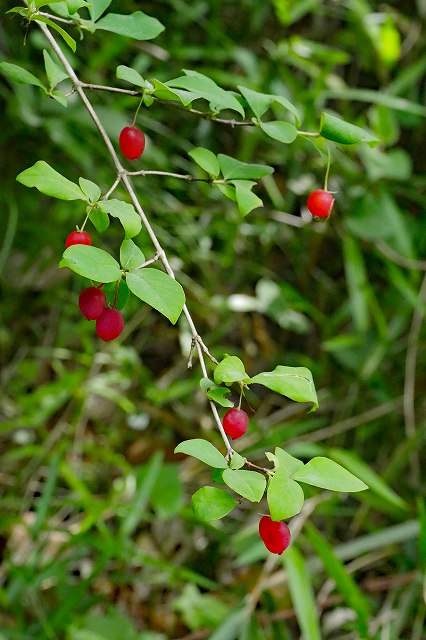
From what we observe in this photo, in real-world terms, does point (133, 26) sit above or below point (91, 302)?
above

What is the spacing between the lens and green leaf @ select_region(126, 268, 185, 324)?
0.45 m

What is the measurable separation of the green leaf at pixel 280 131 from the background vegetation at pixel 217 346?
601 millimetres

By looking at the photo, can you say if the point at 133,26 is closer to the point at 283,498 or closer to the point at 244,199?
the point at 244,199

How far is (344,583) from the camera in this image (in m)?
0.99

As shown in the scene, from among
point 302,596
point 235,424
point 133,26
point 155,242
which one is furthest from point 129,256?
point 302,596

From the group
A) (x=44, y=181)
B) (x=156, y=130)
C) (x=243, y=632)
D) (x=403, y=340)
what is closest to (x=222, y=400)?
(x=44, y=181)

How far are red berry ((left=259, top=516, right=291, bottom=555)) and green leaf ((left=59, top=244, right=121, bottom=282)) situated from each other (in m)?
0.18

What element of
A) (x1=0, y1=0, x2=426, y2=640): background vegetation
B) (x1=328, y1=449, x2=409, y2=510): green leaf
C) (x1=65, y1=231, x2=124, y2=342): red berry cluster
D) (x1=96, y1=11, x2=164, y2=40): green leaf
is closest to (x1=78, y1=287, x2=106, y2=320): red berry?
(x1=65, y1=231, x2=124, y2=342): red berry cluster

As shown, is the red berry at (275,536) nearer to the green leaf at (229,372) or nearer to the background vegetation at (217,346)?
the green leaf at (229,372)

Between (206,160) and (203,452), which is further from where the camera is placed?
(206,160)

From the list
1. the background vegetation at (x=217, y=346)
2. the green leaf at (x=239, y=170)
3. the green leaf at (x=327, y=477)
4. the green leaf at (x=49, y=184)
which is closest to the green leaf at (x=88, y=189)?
the green leaf at (x=49, y=184)

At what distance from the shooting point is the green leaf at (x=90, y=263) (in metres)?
0.44

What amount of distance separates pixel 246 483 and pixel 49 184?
0.74 ft

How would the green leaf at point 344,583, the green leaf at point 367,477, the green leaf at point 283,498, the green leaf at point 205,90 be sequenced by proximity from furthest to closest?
the green leaf at point 367,477
the green leaf at point 344,583
the green leaf at point 205,90
the green leaf at point 283,498
